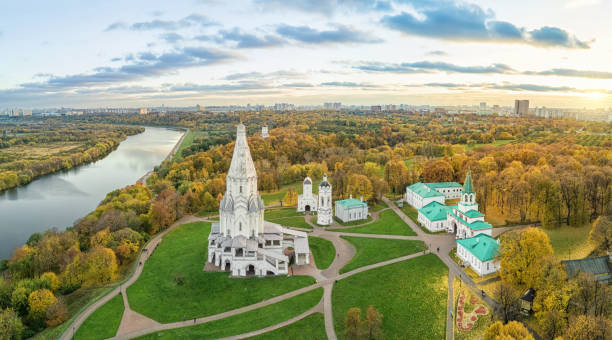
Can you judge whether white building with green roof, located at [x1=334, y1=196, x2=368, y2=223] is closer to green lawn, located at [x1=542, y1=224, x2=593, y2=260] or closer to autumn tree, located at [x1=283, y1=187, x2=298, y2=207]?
autumn tree, located at [x1=283, y1=187, x2=298, y2=207]

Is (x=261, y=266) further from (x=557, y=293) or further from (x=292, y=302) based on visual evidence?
(x=557, y=293)

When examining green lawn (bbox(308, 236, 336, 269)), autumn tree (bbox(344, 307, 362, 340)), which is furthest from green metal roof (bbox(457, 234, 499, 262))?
autumn tree (bbox(344, 307, 362, 340))

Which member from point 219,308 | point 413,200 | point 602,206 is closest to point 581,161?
point 602,206

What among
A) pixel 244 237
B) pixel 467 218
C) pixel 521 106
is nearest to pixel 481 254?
pixel 467 218

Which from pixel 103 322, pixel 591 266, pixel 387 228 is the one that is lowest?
pixel 103 322

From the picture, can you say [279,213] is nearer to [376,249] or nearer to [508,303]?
[376,249]

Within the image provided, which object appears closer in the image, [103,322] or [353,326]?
[353,326]

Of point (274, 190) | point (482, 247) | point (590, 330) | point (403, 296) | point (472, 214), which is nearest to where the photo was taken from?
point (590, 330)

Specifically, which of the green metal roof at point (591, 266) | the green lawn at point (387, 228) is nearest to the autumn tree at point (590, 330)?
the green metal roof at point (591, 266)
